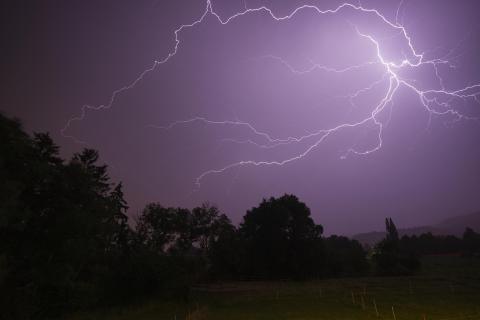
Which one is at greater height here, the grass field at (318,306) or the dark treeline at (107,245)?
Result: the dark treeline at (107,245)

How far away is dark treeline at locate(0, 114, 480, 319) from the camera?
17.9m

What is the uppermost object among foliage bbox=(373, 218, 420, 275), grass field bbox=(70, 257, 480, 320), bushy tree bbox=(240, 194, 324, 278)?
bushy tree bbox=(240, 194, 324, 278)

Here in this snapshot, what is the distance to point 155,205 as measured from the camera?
4953 centimetres

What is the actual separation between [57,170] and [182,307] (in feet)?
45.0

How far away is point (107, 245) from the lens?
3109cm

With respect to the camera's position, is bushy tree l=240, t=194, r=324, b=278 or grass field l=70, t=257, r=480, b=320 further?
bushy tree l=240, t=194, r=324, b=278

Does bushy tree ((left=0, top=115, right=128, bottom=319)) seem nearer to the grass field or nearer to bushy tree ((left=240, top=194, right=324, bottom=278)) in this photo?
the grass field

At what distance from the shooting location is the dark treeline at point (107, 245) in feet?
58.9

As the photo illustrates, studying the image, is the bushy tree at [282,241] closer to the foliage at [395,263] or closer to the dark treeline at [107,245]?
the dark treeline at [107,245]

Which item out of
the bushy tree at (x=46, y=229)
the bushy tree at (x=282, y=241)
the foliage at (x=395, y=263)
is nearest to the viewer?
the bushy tree at (x=46, y=229)

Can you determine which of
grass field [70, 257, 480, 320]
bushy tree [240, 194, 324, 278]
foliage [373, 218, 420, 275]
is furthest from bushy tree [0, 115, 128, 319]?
foliage [373, 218, 420, 275]

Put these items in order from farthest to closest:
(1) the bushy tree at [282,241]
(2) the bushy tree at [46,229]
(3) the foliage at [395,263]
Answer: (3) the foliage at [395,263] < (1) the bushy tree at [282,241] < (2) the bushy tree at [46,229]

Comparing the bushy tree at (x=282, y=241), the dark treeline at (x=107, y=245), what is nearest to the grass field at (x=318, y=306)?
the dark treeline at (x=107, y=245)

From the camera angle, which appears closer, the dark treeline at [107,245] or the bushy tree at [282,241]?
the dark treeline at [107,245]
